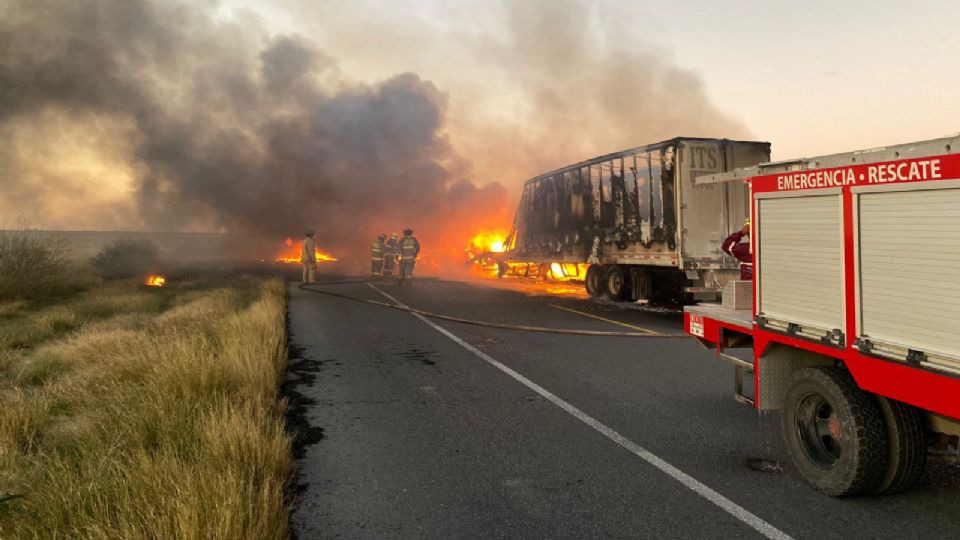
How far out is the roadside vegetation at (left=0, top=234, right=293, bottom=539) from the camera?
264 centimetres

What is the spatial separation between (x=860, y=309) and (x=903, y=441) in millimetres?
741

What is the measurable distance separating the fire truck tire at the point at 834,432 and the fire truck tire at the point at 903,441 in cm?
4

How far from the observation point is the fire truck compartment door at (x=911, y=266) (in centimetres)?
251

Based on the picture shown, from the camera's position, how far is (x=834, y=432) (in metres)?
3.29

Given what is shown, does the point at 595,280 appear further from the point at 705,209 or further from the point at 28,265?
the point at 28,265

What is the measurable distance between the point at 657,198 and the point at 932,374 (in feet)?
34.1

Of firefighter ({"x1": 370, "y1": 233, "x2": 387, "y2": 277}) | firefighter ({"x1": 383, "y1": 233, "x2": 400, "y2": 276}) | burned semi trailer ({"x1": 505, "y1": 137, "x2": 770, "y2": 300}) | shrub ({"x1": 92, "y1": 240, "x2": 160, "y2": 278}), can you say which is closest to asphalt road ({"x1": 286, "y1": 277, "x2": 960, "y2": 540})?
burned semi trailer ({"x1": 505, "y1": 137, "x2": 770, "y2": 300})

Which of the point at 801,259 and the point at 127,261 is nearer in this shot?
the point at 801,259

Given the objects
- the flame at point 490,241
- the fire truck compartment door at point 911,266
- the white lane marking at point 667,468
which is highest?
the flame at point 490,241

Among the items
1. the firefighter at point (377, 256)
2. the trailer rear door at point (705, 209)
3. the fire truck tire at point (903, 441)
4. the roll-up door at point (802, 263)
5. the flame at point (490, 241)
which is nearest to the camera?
the fire truck tire at point (903, 441)

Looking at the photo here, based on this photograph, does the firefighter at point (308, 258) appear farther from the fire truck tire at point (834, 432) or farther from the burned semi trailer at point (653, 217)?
the fire truck tire at point (834, 432)

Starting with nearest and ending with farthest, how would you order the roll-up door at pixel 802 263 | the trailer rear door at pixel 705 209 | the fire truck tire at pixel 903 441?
1. the fire truck tire at pixel 903 441
2. the roll-up door at pixel 802 263
3. the trailer rear door at pixel 705 209

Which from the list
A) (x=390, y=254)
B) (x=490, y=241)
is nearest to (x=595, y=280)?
(x=390, y=254)

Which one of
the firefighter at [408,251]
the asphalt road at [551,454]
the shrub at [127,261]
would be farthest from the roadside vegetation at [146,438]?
the shrub at [127,261]
